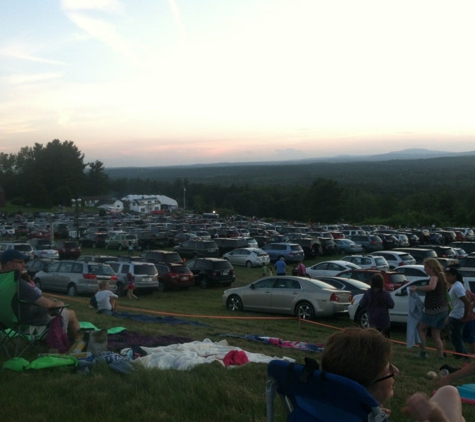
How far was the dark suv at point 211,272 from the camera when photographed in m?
29.8

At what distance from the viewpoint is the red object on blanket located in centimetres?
748

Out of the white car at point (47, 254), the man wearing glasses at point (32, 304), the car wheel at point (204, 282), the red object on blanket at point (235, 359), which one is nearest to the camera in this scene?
the red object on blanket at point (235, 359)

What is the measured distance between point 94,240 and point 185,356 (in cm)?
4707

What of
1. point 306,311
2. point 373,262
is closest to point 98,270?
point 306,311

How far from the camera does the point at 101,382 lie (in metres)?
6.27

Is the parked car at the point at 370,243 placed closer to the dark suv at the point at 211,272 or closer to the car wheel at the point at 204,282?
the dark suv at the point at 211,272

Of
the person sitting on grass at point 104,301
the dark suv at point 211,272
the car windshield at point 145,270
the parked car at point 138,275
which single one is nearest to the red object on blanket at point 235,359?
the person sitting on grass at point 104,301

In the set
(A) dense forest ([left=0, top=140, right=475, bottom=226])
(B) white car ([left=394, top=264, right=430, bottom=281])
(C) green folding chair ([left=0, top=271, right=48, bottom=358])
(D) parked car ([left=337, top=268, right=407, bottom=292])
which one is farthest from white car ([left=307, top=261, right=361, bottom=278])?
(A) dense forest ([left=0, top=140, right=475, bottom=226])

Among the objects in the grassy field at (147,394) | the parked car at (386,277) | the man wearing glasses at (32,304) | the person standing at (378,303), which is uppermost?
the man wearing glasses at (32,304)

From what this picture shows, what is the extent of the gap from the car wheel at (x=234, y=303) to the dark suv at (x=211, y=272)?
941 cm

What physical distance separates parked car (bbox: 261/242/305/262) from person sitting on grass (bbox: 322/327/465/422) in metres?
38.8

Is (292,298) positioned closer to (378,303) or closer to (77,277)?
(378,303)

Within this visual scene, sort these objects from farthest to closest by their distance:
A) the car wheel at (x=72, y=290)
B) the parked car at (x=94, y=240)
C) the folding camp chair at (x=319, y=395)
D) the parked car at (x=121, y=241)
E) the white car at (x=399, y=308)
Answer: the parked car at (x=94, y=240) → the parked car at (x=121, y=241) → the car wheel at (x=72, y=290) → the white car at (x=399, y=308) → the folding camp chair at (x=319, y=395)

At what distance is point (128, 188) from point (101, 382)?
168m
